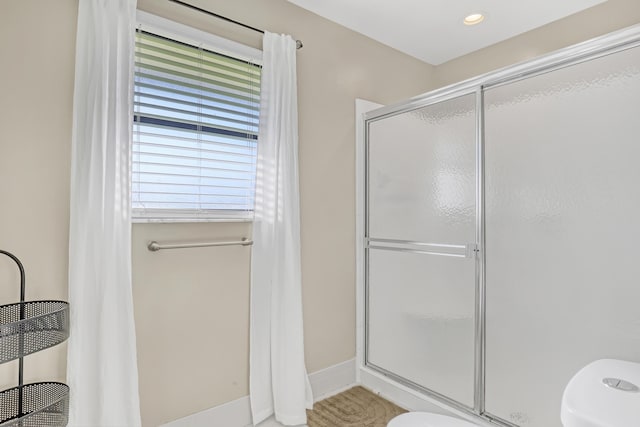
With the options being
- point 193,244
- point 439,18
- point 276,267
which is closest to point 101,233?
point 193,244

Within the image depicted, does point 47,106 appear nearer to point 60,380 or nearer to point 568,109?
point 60,380

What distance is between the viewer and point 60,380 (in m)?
1.46

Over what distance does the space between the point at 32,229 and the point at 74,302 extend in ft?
1.07

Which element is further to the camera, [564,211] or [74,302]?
[564,211]

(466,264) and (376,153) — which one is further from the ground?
(376,153)

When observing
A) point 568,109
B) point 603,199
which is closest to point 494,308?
point 603,199

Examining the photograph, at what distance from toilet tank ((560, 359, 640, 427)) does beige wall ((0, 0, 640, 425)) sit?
4.55 feet

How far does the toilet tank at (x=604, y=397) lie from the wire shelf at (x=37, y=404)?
1.65 metres

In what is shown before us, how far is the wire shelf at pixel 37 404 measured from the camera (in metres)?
1.22

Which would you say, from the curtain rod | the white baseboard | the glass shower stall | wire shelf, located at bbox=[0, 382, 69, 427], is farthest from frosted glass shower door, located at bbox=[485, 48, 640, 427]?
wire shelf, located at bbox=[0, 382, 69, 427]

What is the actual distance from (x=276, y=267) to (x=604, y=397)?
1.42m

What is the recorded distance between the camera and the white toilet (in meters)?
1.01

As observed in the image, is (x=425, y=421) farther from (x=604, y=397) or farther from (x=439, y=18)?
(x=439, y=18)

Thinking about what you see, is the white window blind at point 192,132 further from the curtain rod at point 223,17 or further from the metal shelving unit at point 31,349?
the metal shelving unit at point 31,349
